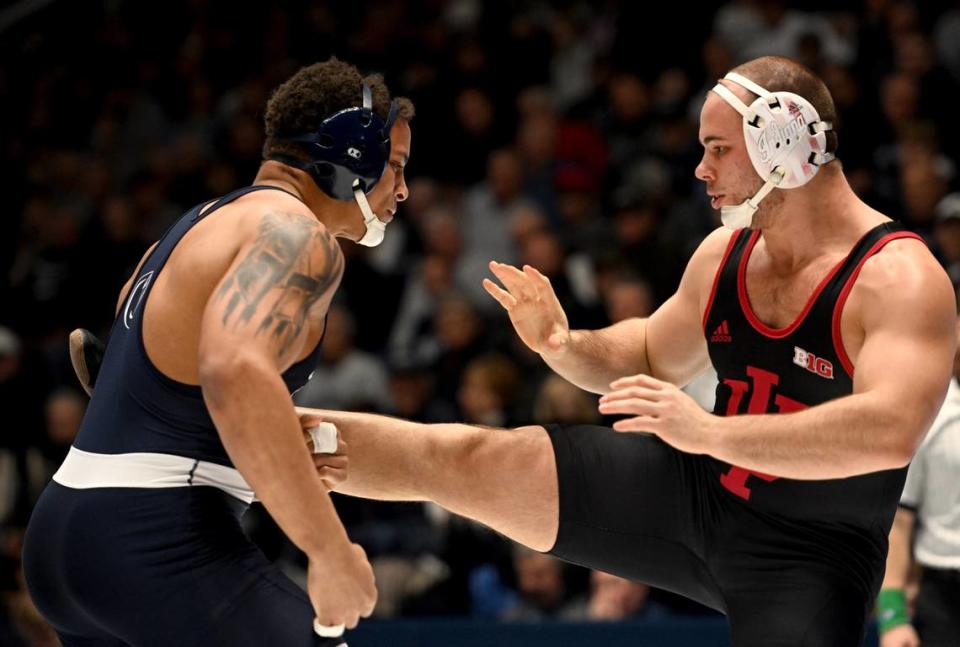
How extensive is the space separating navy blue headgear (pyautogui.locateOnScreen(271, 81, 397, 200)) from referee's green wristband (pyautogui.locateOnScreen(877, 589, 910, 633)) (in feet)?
8.65

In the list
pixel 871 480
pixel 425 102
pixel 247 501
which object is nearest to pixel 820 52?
pixel 425 102

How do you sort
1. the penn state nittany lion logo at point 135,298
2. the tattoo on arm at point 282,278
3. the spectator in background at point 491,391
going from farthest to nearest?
the spectator in background at point 491,391
the penn state nittany lion logo at point 135,298
the tattoo on arm at point 282,278

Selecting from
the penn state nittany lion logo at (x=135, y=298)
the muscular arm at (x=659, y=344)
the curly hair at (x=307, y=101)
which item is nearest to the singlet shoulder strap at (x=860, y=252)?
the muscular arm at (x=659, y=344)

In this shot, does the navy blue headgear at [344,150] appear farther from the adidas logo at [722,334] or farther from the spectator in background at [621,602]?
the spectator in background at [621,602]

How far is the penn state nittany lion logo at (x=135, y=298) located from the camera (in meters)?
3.51

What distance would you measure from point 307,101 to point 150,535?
49.5 inches

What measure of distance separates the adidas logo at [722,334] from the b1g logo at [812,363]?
0.28 metres

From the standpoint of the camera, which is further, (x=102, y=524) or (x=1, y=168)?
(x=1, y=168)

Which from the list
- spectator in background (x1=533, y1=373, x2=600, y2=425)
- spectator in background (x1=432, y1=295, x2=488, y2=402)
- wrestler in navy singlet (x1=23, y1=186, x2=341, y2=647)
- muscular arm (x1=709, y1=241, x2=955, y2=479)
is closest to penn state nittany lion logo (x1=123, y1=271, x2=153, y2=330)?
wrestler in navy singlet (x1=23, y1=186, x2=341, y2=647)

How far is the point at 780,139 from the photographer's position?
4.32 m

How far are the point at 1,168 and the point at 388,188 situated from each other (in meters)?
7.60

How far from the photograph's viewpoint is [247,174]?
33.5 feet

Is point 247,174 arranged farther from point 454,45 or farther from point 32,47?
point 32,47

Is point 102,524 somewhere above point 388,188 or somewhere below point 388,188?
below
